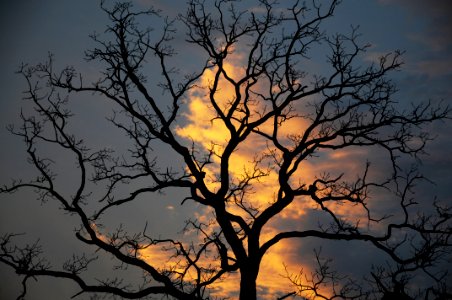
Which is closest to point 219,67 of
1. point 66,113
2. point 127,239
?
point 66,113

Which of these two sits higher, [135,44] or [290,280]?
[135,44]

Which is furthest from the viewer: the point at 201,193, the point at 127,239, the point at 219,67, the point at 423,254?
the point at 219,67

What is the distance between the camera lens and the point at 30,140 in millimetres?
11641

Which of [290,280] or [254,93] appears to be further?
[254,93]

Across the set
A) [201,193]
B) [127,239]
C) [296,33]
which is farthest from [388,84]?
[127,239]

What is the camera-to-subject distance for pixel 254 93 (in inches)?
496

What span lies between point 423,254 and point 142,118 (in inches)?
299

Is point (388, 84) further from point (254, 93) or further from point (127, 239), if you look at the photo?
point (127, 239)

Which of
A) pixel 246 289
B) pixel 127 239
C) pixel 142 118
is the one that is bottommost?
pixel 246 289

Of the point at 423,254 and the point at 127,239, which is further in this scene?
the point at 127,239

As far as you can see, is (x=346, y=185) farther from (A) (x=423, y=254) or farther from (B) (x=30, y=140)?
(B) (x=30, y=140)

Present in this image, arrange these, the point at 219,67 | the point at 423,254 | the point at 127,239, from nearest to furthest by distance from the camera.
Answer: the point at 423,254 < the point at 127,239 < the point at 219,67

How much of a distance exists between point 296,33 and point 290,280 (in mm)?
6602

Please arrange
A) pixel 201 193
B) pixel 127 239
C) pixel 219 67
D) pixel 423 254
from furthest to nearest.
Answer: pixel 219 67 → pixel 201 193 → pixel 127 239 → pixel 423 254
